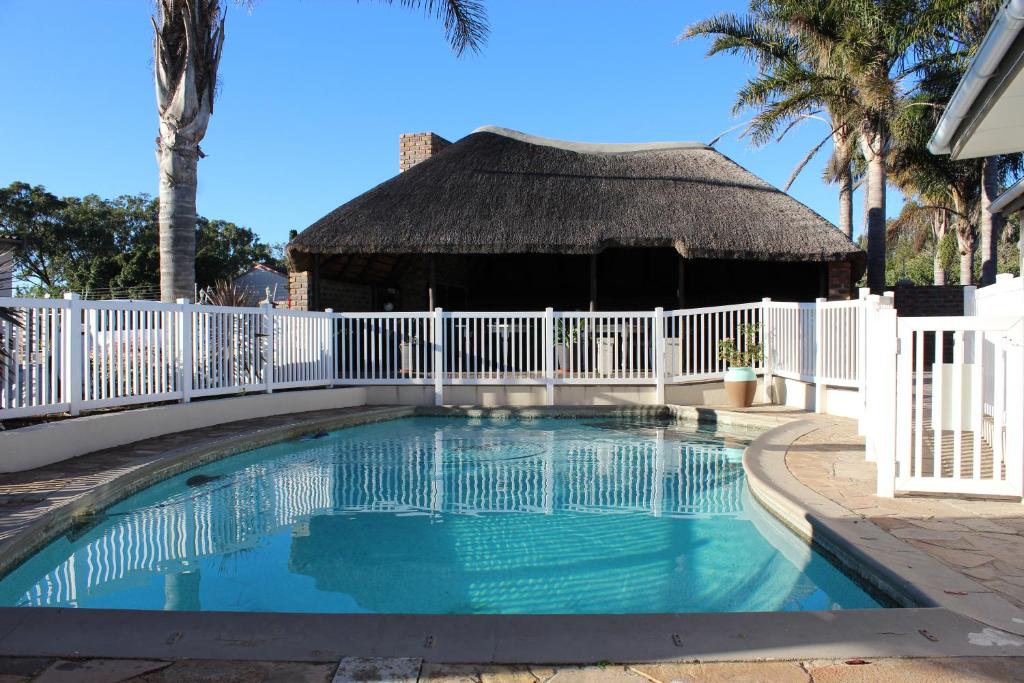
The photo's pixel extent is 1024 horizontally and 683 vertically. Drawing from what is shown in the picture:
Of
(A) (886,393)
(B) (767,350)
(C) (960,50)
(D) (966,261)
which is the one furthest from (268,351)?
(D) (966,261)

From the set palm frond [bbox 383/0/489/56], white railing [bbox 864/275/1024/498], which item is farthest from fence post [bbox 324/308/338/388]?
white railing [bbox 864/275/1024/498]

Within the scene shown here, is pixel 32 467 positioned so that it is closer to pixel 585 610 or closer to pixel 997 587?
pixel 585 610

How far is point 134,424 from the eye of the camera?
6.68 meters

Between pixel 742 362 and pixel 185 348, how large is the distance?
7.37 metres

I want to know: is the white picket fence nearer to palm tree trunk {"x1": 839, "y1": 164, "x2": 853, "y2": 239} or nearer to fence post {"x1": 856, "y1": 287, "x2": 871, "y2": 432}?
fence post {"x1": 856, "y1": 287, "x2": 871, "y2": 432}

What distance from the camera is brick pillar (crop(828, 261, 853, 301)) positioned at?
14172mm

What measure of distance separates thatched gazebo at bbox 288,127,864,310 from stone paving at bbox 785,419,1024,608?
846cm

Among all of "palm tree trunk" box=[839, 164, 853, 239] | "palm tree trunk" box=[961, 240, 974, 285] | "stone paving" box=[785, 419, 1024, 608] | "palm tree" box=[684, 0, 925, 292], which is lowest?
"stone paving" box=[785, 419, 1024, 608]

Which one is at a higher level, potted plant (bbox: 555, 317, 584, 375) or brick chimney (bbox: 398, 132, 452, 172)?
brick chimney (bbox: 398, 132, 452, 172)

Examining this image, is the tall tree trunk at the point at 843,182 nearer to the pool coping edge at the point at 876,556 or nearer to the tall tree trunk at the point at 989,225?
the tall tree trunk at the point at 989,225

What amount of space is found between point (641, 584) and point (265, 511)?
9.58 ft

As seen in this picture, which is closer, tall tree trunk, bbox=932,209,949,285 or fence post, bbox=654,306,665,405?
fence post, bbox=654,306,665,405

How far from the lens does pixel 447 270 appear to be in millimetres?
16703

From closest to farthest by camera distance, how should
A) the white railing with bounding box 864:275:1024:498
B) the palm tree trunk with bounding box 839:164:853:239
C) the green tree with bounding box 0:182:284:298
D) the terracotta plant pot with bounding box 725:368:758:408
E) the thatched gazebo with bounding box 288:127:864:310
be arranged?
the white railing with bounding box 864:275:1024:498, the terracotta plant pot with bounding box 725:368:758:408, the thatched gazebo with bounding box 288:127:864:310, the palm tree trunk with bounding box 839:164:853:239, the green tree with bounding box 0:182:284:298
